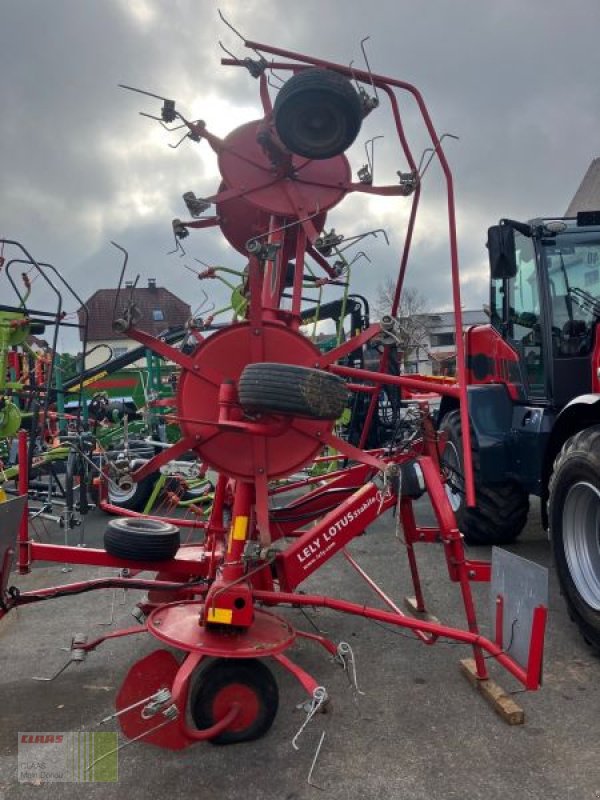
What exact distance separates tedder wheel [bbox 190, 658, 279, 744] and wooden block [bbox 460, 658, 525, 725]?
0.99 meters

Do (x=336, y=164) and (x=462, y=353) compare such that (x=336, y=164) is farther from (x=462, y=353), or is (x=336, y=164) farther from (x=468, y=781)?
(x=468, y=781)

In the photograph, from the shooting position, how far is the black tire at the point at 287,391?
Answer: 8.37 feet

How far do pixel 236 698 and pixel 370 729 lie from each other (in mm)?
612

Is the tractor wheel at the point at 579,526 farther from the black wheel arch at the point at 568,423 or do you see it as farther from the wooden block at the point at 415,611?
the wooden block at the point at 415,611

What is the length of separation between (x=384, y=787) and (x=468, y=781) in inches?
12.5

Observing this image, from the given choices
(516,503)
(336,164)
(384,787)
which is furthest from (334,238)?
(516,503)

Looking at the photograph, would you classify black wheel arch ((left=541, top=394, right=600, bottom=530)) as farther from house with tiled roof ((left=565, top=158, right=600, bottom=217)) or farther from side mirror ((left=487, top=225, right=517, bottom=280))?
house with tiled roof ((left=565, top=158, right=600, bottom=217))

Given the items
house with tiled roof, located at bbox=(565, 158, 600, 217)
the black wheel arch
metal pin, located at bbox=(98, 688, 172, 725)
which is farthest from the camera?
house with tiled roof, located at bbox=(565, 158, 600, 217)

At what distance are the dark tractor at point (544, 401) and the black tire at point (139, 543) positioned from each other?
6.49 feet

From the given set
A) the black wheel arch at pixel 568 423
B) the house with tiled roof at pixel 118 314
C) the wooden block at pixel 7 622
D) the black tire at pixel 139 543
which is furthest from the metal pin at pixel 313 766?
the wooden block at pixel 7 622

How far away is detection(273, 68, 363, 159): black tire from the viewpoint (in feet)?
9.46

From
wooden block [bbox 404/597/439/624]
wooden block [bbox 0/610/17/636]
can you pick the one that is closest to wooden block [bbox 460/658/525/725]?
wooden block [bbox 404/597/439/624]

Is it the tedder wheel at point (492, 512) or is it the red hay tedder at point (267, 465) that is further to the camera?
the tedder wheel at point (492, 512)

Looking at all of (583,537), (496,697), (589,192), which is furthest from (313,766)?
(589,192)
